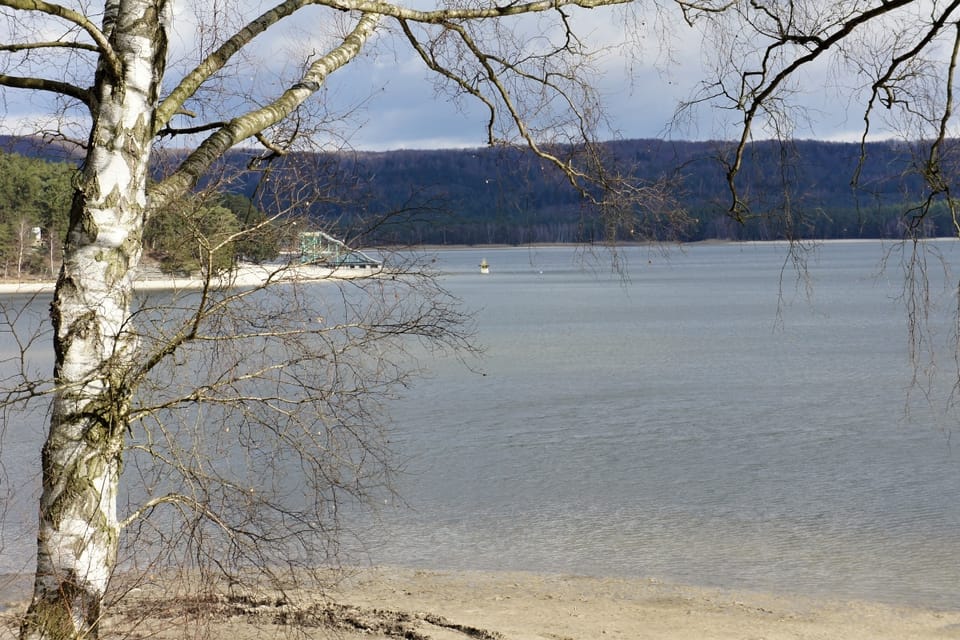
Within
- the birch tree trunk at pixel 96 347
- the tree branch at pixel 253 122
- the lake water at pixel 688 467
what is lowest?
the lake water at pixel 688 467

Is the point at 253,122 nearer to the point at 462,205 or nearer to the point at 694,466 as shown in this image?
the point at 462,205

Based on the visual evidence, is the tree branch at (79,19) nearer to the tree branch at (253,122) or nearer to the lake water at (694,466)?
the tree branch at (253,122)

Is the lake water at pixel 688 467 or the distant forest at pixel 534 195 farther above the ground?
the distant forest at pixel 534 195

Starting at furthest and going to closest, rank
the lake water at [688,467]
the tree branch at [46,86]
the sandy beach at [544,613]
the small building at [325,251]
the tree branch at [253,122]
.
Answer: the lake water at [688,467]
the sandy beach at [544,613]
the tree branch at [253,122]
the small building at [325,251]
the tree branch at [46,86]

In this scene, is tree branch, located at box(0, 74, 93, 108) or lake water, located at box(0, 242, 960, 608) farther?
lake water, located at box(0, 242, 960, 608)

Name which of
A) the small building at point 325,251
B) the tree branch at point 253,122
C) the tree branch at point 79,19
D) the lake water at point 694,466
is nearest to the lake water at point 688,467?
the lake water at point 694,466

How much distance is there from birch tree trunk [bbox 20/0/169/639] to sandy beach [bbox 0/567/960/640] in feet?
4.80

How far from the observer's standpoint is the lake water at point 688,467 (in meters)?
7.75

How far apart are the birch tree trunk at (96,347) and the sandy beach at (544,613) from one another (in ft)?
4.80

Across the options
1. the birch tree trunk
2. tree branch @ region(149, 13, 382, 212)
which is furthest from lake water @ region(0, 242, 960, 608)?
the birch tree trunk

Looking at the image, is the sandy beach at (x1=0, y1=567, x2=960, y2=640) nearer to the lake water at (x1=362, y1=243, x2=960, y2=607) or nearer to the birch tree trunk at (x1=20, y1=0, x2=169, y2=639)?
the lake water at (x1=362, y1=243, x2=960, y2=607)

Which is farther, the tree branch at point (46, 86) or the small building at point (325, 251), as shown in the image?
the small building at point (325, 251)

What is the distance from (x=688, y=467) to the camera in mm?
10961

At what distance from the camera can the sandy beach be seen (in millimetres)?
5656
